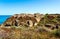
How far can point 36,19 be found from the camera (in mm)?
26812

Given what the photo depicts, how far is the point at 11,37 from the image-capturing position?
31.9ft

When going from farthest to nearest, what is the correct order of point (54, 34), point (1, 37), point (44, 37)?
point (54, 34), point (44, 37), point (1, 37)

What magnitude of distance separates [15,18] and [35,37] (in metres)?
18.0

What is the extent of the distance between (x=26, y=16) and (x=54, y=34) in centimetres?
1603

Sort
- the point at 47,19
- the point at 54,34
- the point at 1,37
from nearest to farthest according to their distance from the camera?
the point at 1,37, the point at 54,34, the point at 47,19

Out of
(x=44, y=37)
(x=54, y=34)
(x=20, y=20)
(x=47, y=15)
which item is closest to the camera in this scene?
(x=44, y=37)

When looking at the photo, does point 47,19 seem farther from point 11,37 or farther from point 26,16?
point 11,37

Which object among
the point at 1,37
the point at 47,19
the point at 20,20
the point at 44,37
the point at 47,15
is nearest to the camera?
the point at 1,37

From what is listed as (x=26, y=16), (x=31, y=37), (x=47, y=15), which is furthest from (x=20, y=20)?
(x=31, y=37)

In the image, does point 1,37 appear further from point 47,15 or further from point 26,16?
point 26,16

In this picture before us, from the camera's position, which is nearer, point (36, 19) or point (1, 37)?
point (1, 37)

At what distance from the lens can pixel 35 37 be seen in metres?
10.2

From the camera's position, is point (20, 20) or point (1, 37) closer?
point (1, 37)

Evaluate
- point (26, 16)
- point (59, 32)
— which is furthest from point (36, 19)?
point (59, 32)
